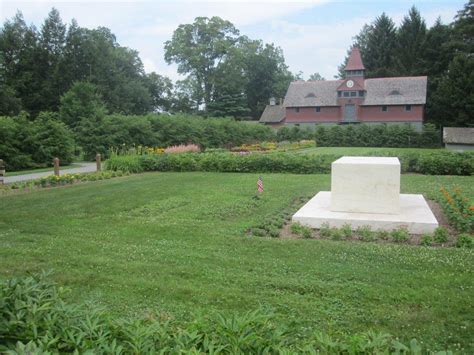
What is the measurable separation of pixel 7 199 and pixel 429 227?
33.9ft

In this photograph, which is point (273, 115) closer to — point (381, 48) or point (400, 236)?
point (381, 48)

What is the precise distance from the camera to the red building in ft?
160

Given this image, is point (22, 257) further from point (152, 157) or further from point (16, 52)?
point (16, 52)

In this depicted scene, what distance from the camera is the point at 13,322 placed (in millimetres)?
2992

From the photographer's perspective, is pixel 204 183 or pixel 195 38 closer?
pixel 204 183

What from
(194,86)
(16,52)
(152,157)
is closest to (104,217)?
(152,157)

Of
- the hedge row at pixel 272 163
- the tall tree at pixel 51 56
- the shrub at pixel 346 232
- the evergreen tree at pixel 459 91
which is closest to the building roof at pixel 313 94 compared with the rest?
the evergreen tree at pixel 459 91

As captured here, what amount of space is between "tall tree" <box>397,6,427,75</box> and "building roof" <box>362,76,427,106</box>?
204 inches

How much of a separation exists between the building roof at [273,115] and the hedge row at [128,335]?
2227 inches

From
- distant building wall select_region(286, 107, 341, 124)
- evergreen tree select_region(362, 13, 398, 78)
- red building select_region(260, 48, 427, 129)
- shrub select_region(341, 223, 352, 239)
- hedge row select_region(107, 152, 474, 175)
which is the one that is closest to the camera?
shrub select_region(341, 223, 352, 239)

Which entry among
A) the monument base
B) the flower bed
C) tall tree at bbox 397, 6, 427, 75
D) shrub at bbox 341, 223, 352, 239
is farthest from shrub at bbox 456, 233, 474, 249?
tall tree at bbox 397, 6, 427, 75

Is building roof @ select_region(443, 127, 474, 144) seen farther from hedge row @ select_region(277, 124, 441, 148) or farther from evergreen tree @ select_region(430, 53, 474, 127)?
evergreen tree @ select_region(430, 53, 474, 127)

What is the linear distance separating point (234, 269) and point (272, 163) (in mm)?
13500

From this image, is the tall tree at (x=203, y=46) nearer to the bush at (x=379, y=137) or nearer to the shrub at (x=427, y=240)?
the bush at (x=379, y=137)
